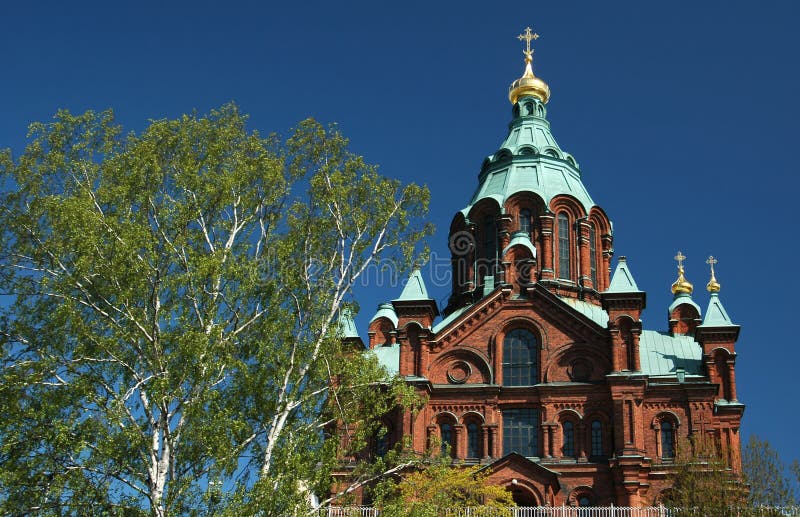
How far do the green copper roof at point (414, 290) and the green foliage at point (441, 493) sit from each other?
6.74 m

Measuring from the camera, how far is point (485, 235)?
47156 millimetres

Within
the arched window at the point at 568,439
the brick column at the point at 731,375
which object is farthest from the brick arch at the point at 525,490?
the brick column at the point at 731,375

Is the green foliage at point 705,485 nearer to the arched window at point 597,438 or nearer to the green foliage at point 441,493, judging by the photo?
the arched window at point 597,438

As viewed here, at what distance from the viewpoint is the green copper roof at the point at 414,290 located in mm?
41031

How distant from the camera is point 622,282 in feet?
131

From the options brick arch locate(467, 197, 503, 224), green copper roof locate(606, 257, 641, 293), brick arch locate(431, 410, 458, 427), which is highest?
brick arch locate(467, 197, 503, 224)

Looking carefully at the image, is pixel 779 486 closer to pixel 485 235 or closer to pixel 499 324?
pixel 499 324

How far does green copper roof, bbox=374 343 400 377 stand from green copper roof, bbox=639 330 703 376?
9.67 metres

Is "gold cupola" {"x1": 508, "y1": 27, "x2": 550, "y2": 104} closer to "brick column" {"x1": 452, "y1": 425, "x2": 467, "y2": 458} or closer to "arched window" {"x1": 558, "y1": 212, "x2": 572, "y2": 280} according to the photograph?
"arched window" {"x1": 558, "y1": 212, "x2": 572, "y2": 280}

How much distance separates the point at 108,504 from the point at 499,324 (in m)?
20.7

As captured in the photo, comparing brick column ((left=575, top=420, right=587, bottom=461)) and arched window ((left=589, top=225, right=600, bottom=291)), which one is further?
arched window ((left=589, top=225, right=600, bottom=291))

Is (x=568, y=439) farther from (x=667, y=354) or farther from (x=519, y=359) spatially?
(x=667, y=354)

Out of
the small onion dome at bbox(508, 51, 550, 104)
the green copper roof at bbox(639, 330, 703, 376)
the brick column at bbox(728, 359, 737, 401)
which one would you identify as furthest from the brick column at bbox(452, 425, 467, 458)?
the small onion dome at bbox(508, 51, 550, 104)

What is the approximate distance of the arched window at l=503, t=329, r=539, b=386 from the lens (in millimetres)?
40219
